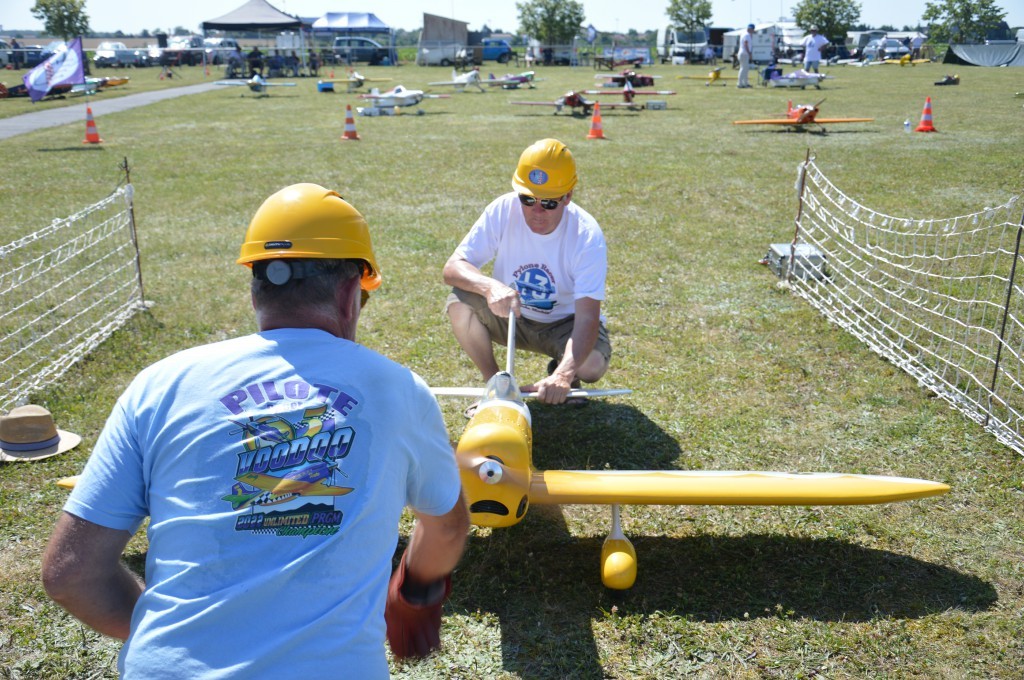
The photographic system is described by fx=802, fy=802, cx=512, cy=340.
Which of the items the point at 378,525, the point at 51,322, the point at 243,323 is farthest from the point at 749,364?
the point at 51,322

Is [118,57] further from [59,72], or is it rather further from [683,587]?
[683,587]

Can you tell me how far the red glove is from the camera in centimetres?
213

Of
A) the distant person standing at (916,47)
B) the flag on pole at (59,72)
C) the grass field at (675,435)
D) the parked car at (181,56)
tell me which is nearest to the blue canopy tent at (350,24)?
the parked car at (181,56)

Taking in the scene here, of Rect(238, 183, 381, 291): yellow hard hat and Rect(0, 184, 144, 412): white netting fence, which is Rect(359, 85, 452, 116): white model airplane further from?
Rect(238, 183, 381, 291): yellow hard hat

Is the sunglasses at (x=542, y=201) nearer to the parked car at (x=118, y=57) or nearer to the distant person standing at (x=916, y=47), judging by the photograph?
the distant person standing at (x=916, y=47)

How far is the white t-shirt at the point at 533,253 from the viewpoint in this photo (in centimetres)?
506

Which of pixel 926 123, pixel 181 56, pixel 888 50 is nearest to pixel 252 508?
pixel 926 123

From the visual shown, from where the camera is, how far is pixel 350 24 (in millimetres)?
57125

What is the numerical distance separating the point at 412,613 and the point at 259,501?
0.64m

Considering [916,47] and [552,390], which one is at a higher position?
[916,47]

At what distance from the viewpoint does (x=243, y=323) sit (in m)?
7.09

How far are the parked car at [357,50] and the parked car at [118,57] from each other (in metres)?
13.6

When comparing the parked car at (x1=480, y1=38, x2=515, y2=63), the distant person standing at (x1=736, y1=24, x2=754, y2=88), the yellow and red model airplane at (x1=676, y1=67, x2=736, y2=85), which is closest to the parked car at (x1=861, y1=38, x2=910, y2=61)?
the yellow and red model airplane at (x1=676, y1=67, x2=736, y2=85)

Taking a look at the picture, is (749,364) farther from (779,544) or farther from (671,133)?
(671,133)
